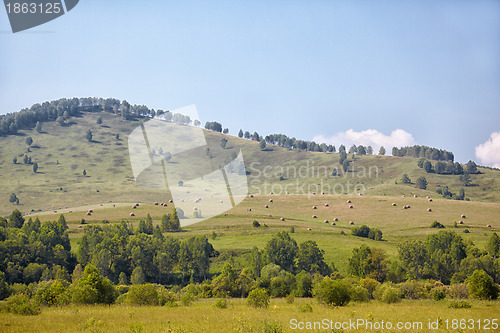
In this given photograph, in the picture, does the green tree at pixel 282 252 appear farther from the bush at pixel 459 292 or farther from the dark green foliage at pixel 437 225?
the dark green foliage at pixel 437 225

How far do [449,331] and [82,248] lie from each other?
94632 millimetres

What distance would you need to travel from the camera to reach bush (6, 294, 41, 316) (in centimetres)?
3025

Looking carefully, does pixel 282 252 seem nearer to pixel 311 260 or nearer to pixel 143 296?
pixel 311 260

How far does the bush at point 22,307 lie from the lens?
30.2 meters

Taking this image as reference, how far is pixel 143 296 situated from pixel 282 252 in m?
54.2

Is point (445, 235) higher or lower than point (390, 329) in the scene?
lower

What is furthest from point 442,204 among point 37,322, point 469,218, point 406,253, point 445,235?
point 37,322

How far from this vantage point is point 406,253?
8706cm

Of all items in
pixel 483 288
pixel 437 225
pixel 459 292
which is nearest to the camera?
pixel 483 288

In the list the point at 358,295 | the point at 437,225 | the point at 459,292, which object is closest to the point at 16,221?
the point at 358,295

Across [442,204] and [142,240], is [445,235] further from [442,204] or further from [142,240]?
[142,240]

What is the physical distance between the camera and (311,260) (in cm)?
9081

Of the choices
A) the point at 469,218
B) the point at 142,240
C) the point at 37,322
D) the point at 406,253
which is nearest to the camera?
the point at 37,322

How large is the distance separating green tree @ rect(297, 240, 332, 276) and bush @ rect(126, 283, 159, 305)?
166 ft
